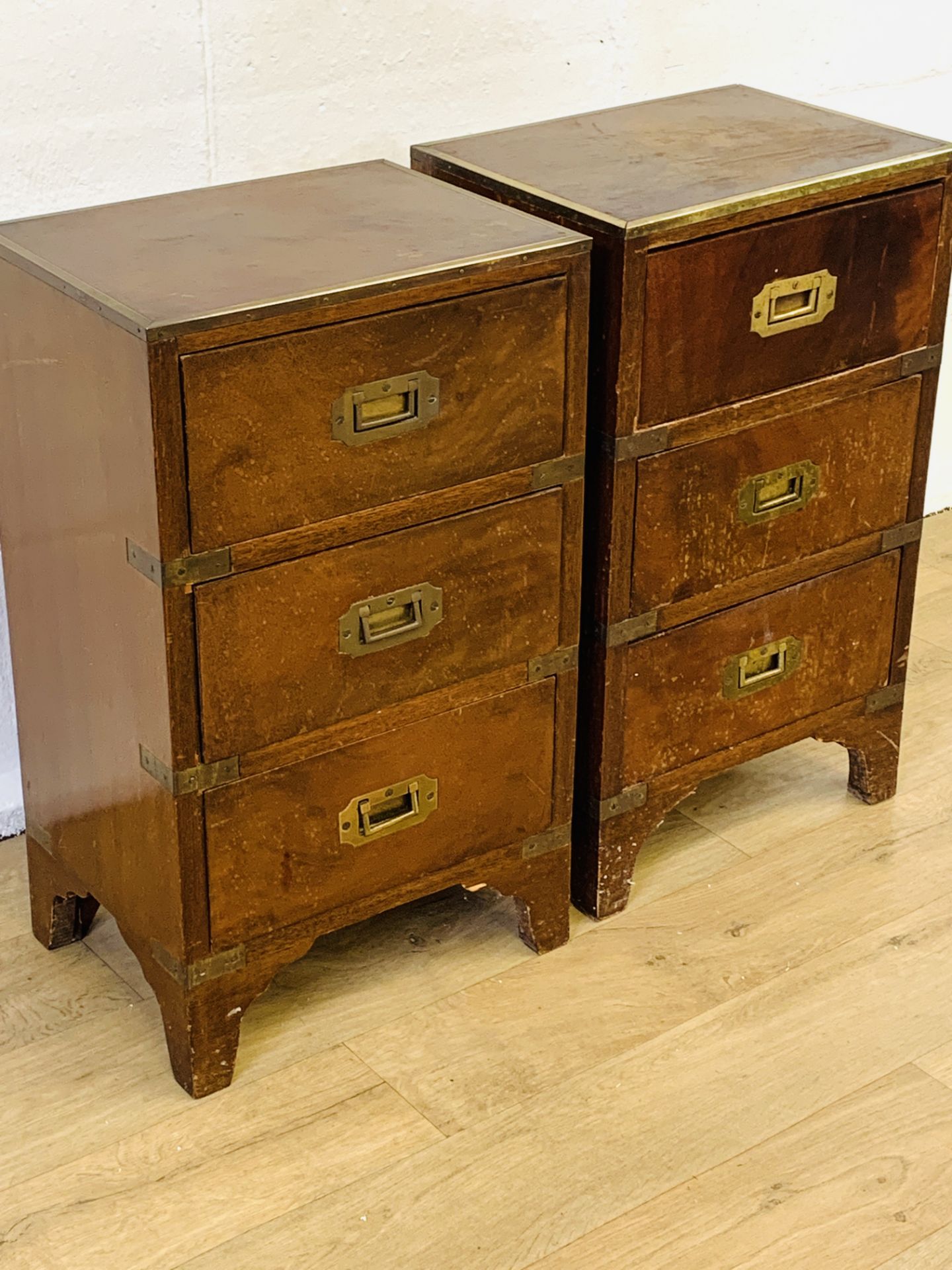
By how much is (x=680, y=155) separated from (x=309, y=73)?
496mm

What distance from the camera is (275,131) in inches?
86.1

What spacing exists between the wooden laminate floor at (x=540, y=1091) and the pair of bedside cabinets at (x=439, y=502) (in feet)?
0.30

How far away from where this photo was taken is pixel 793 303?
197 centimetres

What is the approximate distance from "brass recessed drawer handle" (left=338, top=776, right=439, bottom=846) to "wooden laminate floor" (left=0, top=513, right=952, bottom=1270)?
25cm

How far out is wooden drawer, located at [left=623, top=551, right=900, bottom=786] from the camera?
81.6 inches

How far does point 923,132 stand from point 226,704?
5.89 ft

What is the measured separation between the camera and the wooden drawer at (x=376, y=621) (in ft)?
5.56

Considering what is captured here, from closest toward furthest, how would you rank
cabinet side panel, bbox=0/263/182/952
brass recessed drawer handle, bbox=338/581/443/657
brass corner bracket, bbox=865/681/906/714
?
cabinet side panel, bbox=0/263/182/952
brass recessed drawer handle, bbox=338/581/443/657
brass corner bracket, bbox=865/681/906/714

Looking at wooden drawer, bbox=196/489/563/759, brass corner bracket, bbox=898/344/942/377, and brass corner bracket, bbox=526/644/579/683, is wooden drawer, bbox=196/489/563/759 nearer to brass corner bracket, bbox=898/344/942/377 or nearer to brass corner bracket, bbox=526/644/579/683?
brass corner bracket, bbox=526/644/579/683

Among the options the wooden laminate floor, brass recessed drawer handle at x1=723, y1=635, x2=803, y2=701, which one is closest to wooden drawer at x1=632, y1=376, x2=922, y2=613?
brass recessed drawer handle at x1=723, y1=635, x2=803, y2=701

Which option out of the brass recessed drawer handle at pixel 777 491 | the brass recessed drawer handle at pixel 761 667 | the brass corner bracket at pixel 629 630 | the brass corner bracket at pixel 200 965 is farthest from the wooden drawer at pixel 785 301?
the brass corner bracket at pixel 200 965

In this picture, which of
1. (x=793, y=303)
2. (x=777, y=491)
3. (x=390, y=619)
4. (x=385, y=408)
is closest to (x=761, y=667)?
(x=777, y=491)

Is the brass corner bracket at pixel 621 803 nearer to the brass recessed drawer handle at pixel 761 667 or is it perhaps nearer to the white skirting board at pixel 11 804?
the brass recessed drawer handle at pixel 761 667

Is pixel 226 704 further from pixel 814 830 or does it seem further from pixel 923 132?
pixel 923 132
